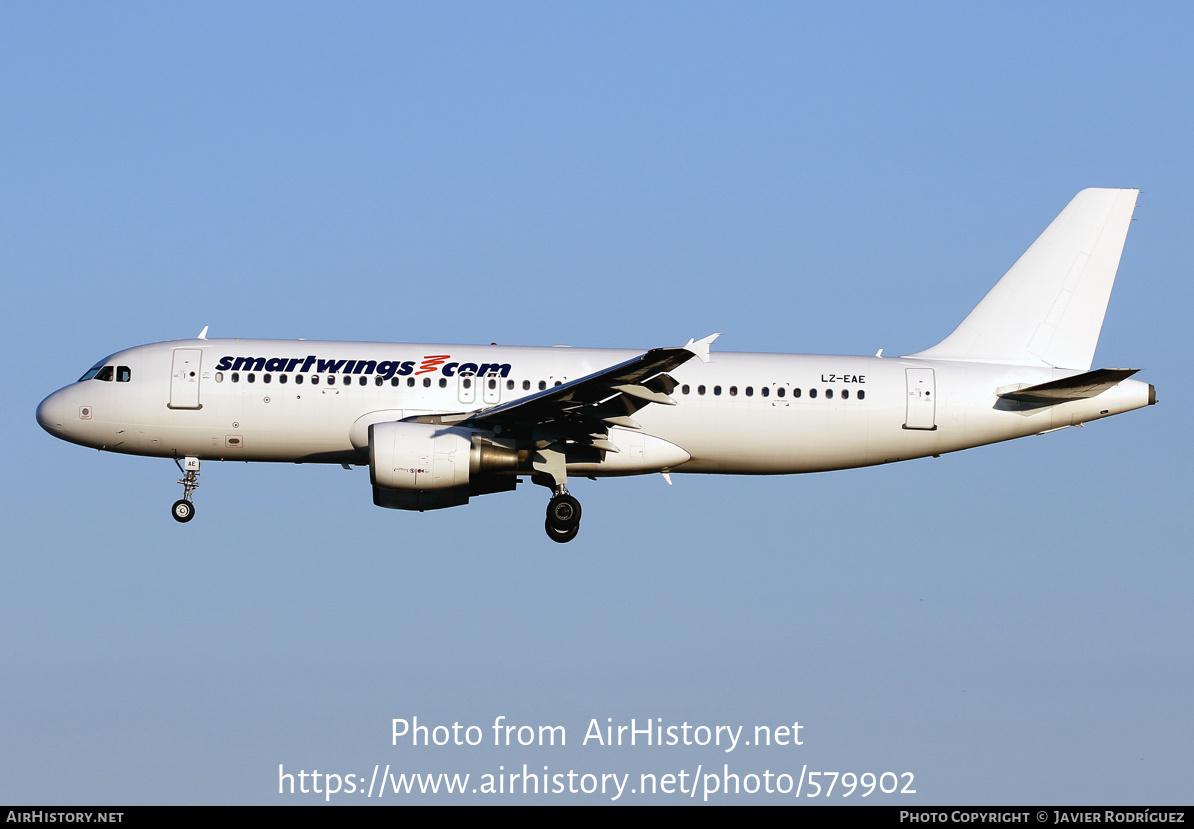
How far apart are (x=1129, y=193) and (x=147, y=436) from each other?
24.5 metres

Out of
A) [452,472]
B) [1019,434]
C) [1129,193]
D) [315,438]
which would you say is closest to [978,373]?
[1019,434]

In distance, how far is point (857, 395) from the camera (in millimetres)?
32250

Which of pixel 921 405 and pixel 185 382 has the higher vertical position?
pixel 185 382

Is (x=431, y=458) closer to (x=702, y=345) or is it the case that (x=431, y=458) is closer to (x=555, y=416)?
(x=555, y=416)

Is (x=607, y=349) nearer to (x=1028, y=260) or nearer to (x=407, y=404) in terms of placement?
(x=407, y=404)

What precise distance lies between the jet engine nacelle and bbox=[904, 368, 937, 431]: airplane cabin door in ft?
30.6

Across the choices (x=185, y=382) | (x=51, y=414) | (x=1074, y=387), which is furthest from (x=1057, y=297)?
(x=51, y=414)

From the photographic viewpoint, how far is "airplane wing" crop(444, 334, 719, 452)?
28.3 metres

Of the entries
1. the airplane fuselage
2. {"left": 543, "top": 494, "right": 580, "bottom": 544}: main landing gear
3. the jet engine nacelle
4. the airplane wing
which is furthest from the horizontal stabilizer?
the jet engine nacelle

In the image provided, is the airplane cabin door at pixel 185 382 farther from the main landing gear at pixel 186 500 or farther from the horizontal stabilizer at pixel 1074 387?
the horizontal stabilizer at pixel 1074 387

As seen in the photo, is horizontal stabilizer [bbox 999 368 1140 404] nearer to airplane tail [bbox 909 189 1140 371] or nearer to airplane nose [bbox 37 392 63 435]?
airplane tail [bbox 909 189 1140 371]

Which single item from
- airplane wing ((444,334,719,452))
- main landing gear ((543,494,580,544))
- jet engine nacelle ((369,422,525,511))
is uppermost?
airplane wing ((444,334,719,452))

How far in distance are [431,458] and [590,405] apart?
3595mm

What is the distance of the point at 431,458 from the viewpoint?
2955 centimetres
